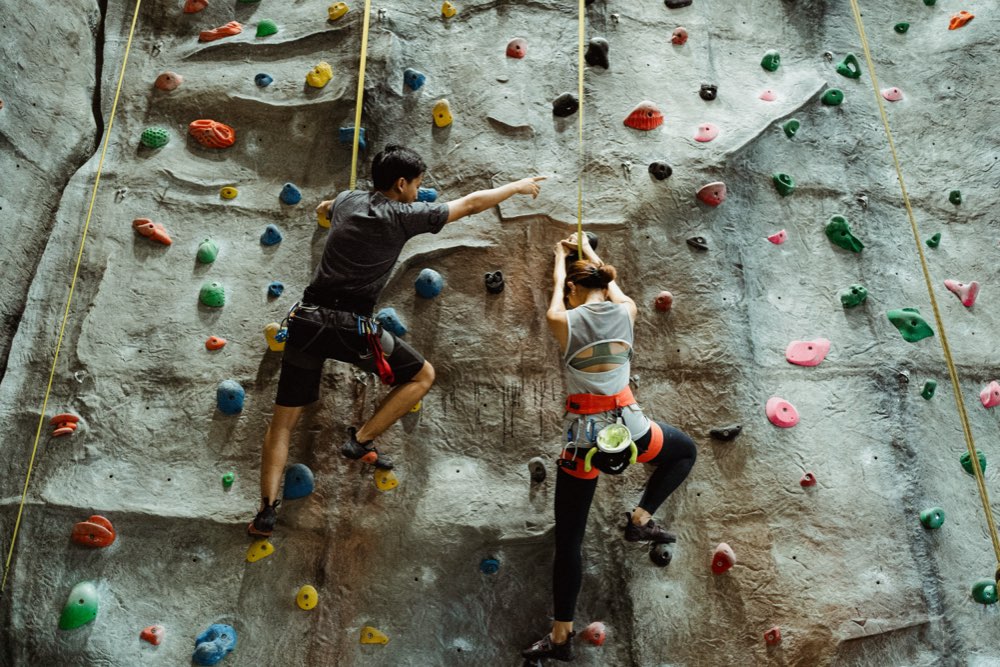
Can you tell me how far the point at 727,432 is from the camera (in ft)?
11.2

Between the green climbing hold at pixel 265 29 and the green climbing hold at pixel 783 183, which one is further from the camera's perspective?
the green climbing hold at pixel 265 29

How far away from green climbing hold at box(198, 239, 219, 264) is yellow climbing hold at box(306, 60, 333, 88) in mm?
877

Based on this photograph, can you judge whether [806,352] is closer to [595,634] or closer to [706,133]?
[706,133]

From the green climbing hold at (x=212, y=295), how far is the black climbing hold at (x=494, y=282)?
1.11 meters

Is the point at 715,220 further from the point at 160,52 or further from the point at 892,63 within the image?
the point at 160,52

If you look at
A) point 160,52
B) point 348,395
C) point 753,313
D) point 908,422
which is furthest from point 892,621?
point 160,52

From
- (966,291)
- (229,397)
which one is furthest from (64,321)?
(966,291)

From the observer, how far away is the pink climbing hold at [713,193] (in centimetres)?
368

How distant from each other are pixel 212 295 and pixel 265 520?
3.27 ft

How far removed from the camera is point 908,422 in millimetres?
3535

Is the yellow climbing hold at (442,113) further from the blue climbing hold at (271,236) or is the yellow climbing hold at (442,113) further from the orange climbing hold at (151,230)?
the orange climbing hold at (151,230)

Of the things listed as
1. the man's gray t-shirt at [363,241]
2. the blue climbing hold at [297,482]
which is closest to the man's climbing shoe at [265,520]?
the blue climbing hold at [297,482]

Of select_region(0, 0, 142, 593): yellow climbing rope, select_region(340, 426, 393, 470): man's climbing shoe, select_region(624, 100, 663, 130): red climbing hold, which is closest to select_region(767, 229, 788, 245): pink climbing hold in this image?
select_region(624, 100, 663, 130): red climbing hold

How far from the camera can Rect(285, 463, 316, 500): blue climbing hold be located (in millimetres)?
3299
